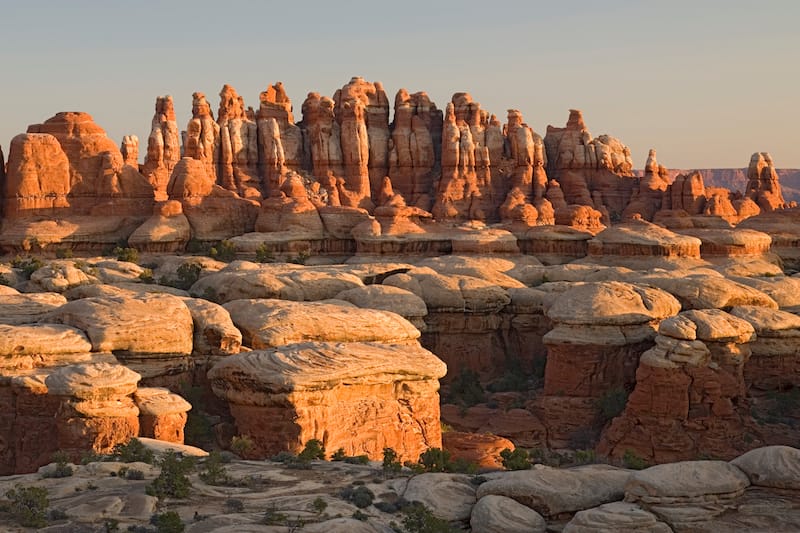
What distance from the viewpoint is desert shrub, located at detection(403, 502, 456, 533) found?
40.6ft

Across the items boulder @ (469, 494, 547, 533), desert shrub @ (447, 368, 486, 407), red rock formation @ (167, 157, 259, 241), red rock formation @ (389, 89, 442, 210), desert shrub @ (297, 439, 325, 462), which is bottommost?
desert shrub @ (447, 368, 486, 407)

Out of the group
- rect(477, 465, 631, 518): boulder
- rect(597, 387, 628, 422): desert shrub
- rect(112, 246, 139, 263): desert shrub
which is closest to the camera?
rect(477, 465, 631, 518): boulder

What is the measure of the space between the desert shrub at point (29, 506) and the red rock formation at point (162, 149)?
52676 millimetres

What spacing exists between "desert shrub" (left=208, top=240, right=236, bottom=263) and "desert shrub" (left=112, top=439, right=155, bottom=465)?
29.8m

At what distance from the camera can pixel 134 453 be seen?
16031mm

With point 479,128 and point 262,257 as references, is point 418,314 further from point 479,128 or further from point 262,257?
point 479,128

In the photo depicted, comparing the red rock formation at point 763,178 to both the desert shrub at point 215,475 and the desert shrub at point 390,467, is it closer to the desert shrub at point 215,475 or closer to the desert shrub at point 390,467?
the desert shrub at point 390,467

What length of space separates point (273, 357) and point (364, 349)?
7.75 feet

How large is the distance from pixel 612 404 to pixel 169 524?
60.1 feet

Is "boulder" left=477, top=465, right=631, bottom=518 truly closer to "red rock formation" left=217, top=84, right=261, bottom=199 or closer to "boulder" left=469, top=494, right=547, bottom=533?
"boulder" left=469, top=494, right=547, bottom=533

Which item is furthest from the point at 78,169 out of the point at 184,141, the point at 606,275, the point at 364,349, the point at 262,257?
the point at 364,349

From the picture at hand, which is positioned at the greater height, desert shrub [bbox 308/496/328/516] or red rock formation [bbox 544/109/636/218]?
red rock formation [bbox 544/109/636/218]

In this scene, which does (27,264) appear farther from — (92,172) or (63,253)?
(92,172)

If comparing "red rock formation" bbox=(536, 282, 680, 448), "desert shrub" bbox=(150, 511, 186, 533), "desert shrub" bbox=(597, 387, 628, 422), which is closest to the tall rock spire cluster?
"red rock formation" bbox=(536, 282, 680, 448)
